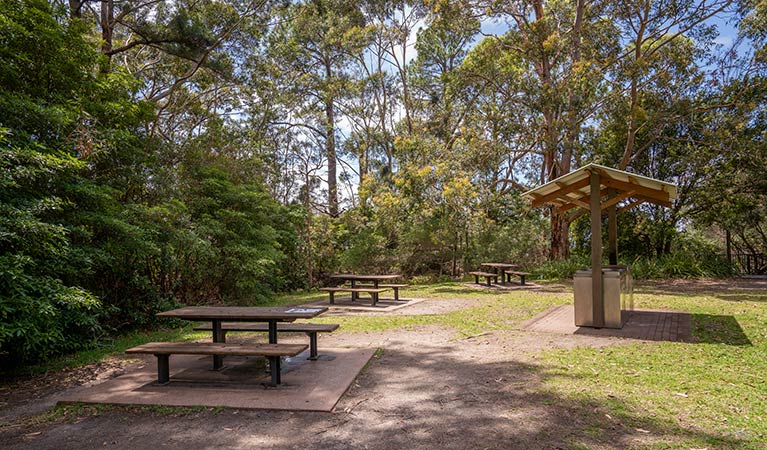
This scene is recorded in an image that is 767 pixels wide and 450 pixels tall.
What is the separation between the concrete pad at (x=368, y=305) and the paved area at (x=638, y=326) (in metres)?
3.50

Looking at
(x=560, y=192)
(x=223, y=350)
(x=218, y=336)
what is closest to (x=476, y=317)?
(x=560, y=192)

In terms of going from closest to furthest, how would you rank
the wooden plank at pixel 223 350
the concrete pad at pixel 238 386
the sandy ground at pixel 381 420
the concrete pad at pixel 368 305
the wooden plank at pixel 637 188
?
the sandy ground at pixel 381 420
the concrete pad at pixel 238 386
the wooden plank at pixel 223 350
the wooden plank at pixel 637 188
the concrete pad at pixel 368 305

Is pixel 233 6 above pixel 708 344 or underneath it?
above

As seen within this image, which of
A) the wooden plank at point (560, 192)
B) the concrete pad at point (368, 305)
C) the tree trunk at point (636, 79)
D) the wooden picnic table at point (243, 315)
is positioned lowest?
the concrete pad at point (368, 305)

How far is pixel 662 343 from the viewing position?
6.38 meters

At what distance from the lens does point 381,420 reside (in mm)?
3760

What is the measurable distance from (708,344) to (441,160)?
488 inches

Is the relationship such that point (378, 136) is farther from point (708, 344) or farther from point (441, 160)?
point (708, 344)

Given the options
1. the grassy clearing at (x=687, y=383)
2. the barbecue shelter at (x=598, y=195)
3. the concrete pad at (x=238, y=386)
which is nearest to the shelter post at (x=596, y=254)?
the barbecue shelter at (x=598, y=195)

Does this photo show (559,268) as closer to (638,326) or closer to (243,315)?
(638,326)

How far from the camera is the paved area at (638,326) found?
694 centimetres

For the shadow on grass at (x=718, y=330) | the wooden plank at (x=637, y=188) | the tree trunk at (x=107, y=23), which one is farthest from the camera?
the tree trunk at (x=107, y=23)

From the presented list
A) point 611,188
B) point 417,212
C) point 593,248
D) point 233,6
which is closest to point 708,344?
point 593,248

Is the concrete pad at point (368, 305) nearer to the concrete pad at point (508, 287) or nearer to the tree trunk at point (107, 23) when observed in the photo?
the concrete pad at point (508, 287)
